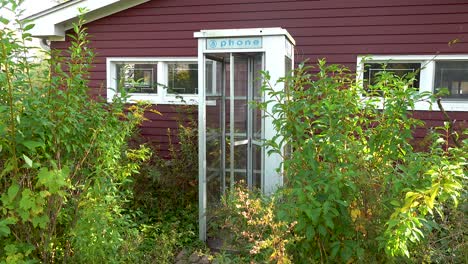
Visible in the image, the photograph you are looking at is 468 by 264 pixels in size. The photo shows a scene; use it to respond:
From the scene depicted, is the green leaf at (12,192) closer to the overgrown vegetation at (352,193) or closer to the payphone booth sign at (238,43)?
the overgrown vegetation at (352,193)

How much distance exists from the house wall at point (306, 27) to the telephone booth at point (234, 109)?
1.61 metres

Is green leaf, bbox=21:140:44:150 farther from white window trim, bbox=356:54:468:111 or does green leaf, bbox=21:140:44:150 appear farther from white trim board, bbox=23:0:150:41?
white trim board, bbox=23:0:150:41

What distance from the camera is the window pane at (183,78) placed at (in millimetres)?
7445

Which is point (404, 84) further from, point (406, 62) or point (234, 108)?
point (406, 62)

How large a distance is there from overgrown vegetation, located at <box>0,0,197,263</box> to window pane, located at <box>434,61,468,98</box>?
470 cm

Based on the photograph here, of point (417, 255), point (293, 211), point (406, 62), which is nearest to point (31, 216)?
point (293, 211)

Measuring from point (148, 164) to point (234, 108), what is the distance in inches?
85.2

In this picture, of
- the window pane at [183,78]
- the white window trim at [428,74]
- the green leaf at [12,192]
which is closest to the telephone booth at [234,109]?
the white window trim at [428,74]

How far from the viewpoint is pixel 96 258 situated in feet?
11.2

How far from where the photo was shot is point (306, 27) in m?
6.82

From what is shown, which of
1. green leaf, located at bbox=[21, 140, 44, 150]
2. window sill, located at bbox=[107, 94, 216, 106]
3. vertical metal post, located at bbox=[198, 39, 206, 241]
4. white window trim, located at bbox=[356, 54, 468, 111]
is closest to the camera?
green leaf, located at bbox=[21, 140, 44, 150]

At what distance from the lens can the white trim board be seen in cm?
719

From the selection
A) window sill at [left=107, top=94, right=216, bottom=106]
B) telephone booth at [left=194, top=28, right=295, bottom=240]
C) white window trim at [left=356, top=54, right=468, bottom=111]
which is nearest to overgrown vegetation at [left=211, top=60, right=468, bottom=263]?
telephone booth at [left=194, top=28, right=295, bottom=240]

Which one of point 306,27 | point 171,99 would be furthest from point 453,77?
point 171,99
